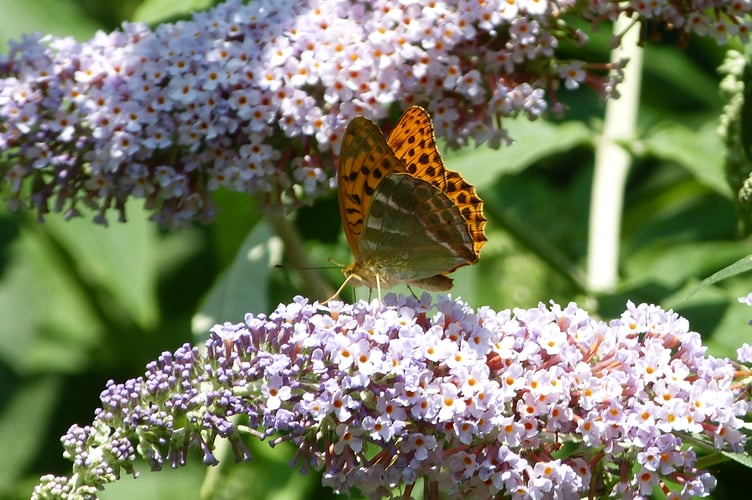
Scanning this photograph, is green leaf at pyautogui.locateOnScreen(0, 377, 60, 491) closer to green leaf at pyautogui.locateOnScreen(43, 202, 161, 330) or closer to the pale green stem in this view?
green leaf at pyautogui.locateOnScreen(43, 202, 161, 330)

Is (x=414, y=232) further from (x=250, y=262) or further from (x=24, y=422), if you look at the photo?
(x=24, y=422)

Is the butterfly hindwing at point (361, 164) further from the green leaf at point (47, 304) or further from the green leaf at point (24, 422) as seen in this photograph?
the green leaf at point (24, 422)

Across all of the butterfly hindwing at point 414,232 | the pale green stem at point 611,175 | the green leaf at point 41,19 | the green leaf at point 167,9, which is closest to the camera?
the butterfly hindwing at point 414,232

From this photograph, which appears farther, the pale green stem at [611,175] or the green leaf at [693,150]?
the pale green stem at [611,175]

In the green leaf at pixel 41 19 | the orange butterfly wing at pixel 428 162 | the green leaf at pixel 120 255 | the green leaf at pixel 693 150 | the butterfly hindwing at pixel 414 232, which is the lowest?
the butterfly hindwing at pixel 414 232

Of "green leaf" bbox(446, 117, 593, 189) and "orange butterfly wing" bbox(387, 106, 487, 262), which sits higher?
"green leaf" bbox(446, 117, 593, 189)

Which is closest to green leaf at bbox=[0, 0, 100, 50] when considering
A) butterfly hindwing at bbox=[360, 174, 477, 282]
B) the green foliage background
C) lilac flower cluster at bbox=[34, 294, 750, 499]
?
the green foliage background

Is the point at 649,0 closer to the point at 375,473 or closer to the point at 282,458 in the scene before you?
the point at 375,473

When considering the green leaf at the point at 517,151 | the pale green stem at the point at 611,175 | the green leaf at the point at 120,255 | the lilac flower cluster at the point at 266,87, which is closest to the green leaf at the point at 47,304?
the green leaf at the point at 120,255
